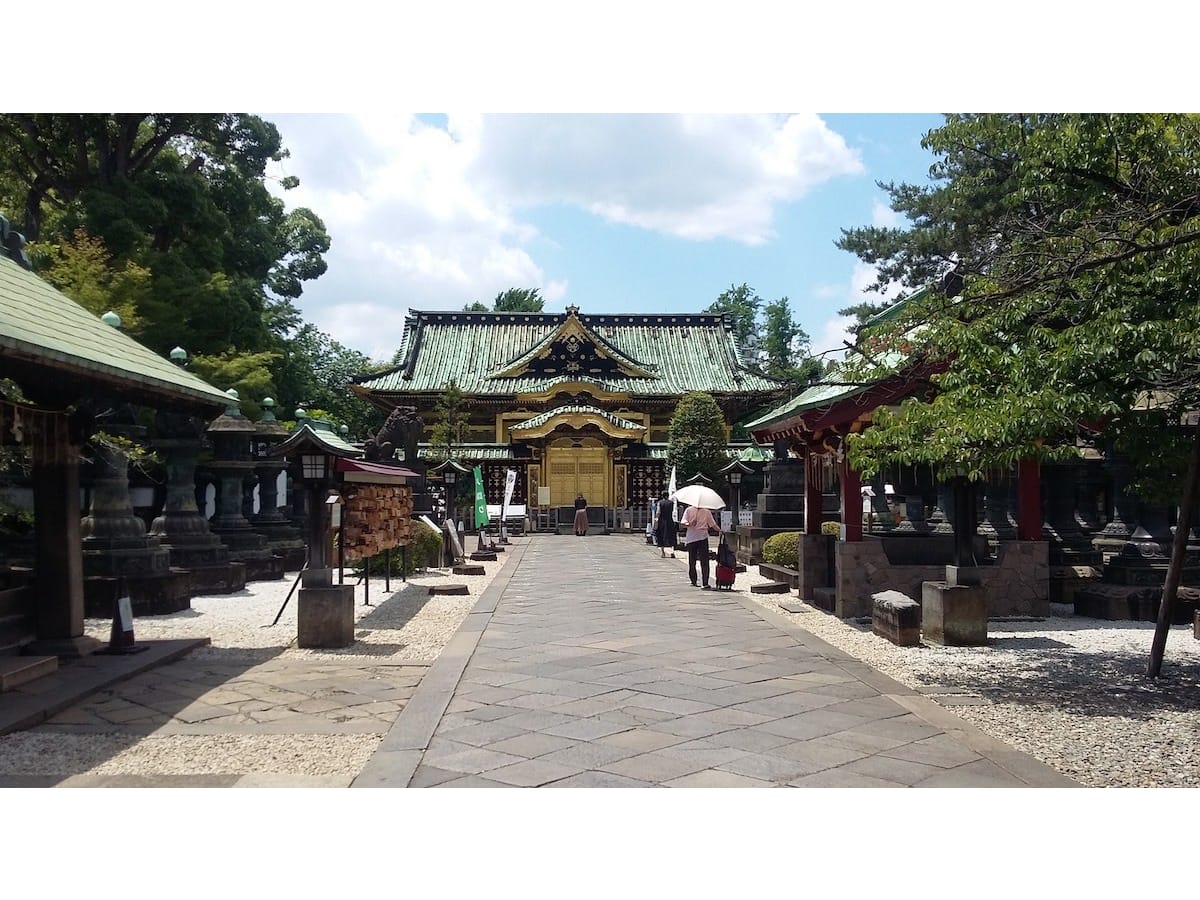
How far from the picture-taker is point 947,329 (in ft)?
21.6

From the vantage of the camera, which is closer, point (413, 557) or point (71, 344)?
point (71, 344)

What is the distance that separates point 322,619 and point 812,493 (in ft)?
23.9

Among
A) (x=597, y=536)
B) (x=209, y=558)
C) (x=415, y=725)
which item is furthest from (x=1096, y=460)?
(x=597, y=536)

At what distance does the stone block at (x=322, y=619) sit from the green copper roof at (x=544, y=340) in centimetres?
2555

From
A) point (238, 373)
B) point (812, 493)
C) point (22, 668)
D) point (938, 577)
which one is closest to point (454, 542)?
point (238, 373)

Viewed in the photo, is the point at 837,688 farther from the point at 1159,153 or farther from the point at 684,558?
the point at 684,558

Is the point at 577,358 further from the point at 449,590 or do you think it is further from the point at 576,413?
the point at 449,590

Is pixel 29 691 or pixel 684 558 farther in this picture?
pixel 684 558

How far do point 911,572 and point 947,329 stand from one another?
186 inches

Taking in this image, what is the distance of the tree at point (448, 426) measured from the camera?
98.2ft

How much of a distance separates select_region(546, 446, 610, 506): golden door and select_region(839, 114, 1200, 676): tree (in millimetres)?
24135

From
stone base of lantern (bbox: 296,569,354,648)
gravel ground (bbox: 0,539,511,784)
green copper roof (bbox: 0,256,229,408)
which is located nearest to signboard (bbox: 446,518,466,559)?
gravel ground (bbox: 0,539,511,784)

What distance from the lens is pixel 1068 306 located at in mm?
6371

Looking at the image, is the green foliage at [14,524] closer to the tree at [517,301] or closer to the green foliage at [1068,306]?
the green foliage at [1068,306]
